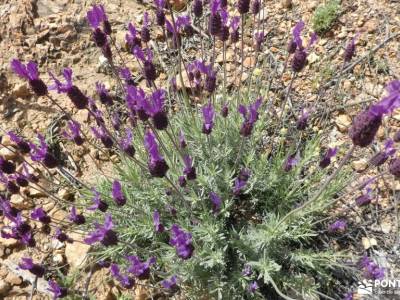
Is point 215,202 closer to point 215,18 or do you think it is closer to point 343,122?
point 215,18

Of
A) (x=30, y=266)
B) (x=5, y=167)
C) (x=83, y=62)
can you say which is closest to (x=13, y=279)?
(x=30, y=266)

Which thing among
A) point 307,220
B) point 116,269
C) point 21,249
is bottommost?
point 21,249

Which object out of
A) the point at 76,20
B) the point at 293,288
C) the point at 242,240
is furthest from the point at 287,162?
the point at 76,20

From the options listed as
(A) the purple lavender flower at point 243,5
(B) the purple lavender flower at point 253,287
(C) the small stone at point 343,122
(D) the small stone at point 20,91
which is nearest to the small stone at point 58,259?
(B) the purple lavender flower at point 253,287

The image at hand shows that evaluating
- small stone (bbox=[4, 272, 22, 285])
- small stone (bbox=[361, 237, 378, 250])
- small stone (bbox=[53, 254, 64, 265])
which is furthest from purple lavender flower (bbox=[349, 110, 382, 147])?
small stone (bbox=[4, 272, 22, 285])

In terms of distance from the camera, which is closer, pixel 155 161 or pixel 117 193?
pixel 155 161

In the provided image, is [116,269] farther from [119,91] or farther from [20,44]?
[20,44]
